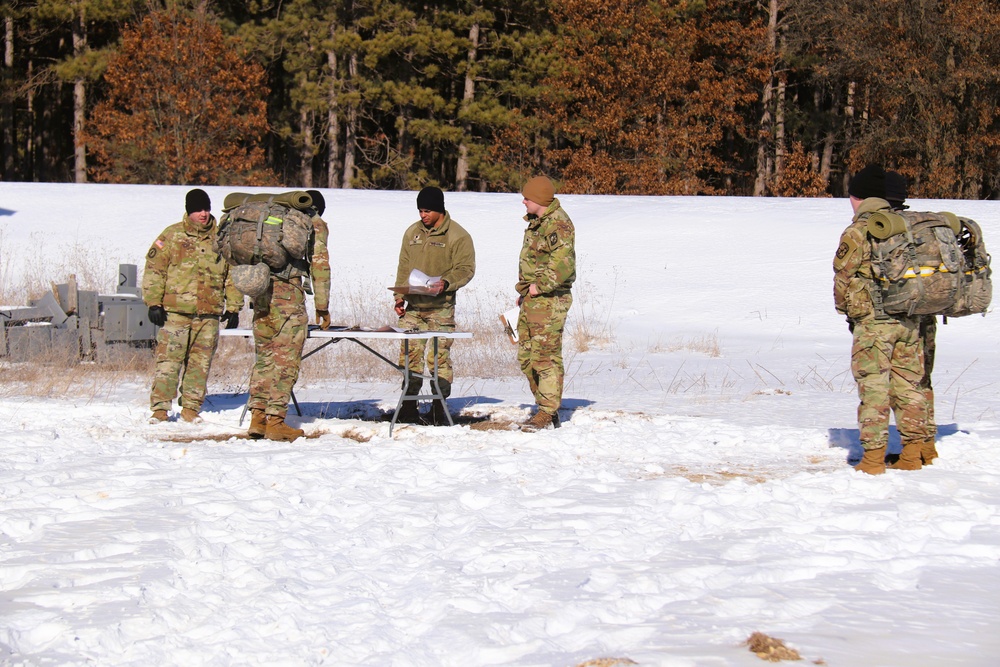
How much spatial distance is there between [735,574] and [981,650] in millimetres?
1185

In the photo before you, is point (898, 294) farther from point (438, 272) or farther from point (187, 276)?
point (187, 276)

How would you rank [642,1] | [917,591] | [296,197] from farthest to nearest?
[642,1]
[296,197]
[917,591]

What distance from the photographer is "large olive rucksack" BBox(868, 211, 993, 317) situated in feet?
22.3

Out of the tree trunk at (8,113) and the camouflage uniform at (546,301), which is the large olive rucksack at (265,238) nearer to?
the camouflage uniform at (546,301)

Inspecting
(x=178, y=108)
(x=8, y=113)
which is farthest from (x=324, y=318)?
(x=8, y=113)

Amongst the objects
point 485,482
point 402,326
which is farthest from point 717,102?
point 485,482

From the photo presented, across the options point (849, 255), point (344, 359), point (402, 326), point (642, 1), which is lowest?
point (344, 359)

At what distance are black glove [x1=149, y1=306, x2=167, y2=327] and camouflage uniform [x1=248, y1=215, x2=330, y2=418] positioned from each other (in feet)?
3.76

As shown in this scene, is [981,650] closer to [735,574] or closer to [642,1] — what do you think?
[735,574]

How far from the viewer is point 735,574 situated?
5.02 m

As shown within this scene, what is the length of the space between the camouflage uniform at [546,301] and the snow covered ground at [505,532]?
48 centimetres

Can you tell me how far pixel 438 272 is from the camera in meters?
9.26

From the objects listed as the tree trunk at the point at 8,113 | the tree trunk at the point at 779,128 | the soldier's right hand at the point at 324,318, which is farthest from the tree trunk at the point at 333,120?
the soldier's right hand at the point at 324,318

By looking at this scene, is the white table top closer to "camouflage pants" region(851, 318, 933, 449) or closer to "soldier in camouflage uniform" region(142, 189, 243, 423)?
"soldier in camouflage uniform" region(142, 189, 243, 423)
